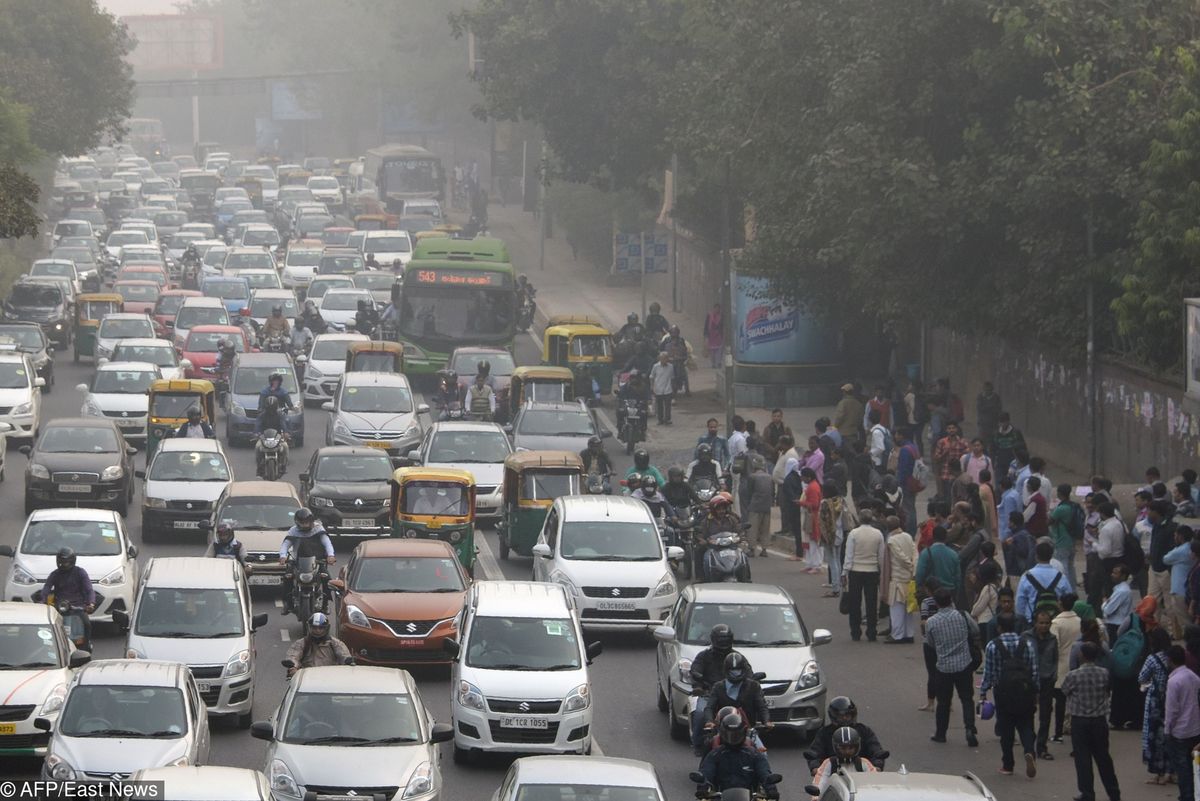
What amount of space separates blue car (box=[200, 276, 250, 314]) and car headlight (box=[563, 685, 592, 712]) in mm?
38806

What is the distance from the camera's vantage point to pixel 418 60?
11756 centimetres

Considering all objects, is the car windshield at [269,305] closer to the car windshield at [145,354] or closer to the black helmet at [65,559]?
the car windshield at [145,354]

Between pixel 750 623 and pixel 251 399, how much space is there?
20.9 m

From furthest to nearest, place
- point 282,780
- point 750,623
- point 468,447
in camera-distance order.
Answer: point 468,447
point 750,623
point 282,780

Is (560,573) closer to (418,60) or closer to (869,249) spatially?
(869,249)

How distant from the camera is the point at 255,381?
3944 cm

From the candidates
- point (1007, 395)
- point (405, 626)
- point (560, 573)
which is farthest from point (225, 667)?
point (1007, 395)

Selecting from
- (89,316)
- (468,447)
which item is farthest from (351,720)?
(89,316)

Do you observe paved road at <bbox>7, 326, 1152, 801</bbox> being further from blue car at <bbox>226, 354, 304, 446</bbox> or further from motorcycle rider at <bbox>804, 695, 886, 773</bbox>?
blue car at <bbox>226, 354, 304, 446</bbox>

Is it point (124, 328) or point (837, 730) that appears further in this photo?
point (124, 328)

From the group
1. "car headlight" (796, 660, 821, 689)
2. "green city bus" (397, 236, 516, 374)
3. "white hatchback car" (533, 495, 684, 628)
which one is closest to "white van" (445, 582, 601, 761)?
"car headlight" (796, 660, 821, 689)

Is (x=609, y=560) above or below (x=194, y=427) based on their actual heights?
below

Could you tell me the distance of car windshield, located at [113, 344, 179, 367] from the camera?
42875 mm

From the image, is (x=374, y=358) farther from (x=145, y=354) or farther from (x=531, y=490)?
(x=531, y=490)
